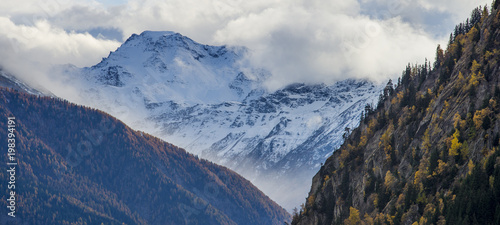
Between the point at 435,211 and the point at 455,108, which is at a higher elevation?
the point at 455,108

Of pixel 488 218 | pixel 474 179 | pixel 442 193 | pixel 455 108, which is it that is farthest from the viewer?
pixel 455 108

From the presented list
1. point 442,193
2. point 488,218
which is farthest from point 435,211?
point 488,218

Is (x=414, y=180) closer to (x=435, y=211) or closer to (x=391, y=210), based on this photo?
(x=391, y=210)

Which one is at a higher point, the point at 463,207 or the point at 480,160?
the point at 480,160

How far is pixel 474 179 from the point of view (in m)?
158

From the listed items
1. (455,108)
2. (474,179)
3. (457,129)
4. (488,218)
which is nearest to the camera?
(488,218)

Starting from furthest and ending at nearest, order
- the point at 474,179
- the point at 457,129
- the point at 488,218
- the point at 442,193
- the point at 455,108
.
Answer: the point at 455,108, the point at 457,129, the point at 442,193, the point at 474,179, the point at 488,218

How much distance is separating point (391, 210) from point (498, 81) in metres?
39.8

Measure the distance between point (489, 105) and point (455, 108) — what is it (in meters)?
16.6

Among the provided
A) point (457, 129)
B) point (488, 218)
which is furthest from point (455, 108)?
point (488, 218)

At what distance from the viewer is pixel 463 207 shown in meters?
155

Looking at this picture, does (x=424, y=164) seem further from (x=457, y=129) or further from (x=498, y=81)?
(x=498, y=81)

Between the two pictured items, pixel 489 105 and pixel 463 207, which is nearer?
pixel 463 207

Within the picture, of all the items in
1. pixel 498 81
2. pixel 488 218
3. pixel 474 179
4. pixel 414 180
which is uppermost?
pixel 498 81
